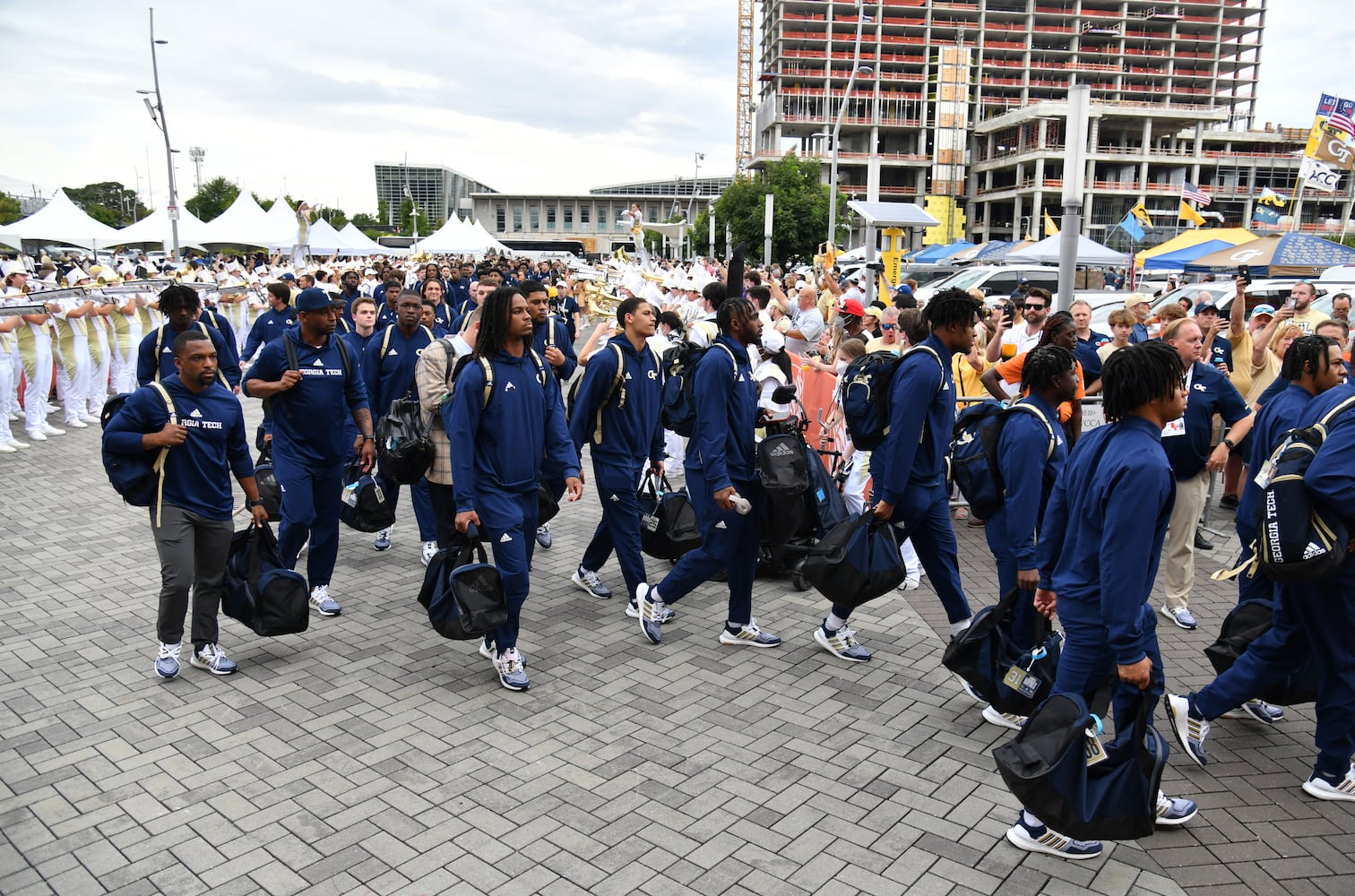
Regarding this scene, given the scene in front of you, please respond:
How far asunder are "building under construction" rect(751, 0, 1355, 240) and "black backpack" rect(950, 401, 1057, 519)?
321ft

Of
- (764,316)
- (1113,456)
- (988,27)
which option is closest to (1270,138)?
(988,27)

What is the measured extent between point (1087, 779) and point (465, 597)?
2.89m

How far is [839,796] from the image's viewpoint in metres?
4.07

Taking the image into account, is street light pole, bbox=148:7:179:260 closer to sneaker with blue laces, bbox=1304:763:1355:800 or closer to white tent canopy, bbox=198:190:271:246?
white tent canopy, bbox=198:190:271:246

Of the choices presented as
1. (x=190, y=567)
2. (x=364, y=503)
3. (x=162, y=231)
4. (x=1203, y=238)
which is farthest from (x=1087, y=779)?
(x=162, y=231)

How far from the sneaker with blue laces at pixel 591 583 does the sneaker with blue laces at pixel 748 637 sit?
1.16 meters

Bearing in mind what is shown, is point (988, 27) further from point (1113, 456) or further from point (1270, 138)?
point (1113, 456)

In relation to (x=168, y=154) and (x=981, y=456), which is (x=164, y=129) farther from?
(x=981, y=456)

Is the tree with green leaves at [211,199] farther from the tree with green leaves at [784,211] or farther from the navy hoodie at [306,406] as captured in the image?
the navy hoodie at [306,406]

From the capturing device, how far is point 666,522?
7.09 meters

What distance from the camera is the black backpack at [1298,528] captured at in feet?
12.2

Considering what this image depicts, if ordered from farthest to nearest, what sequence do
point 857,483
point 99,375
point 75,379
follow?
point 99,375 < point 75,379 < point 857,483

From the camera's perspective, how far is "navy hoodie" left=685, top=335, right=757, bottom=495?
5.33 metres

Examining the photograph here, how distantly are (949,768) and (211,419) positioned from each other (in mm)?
4057
